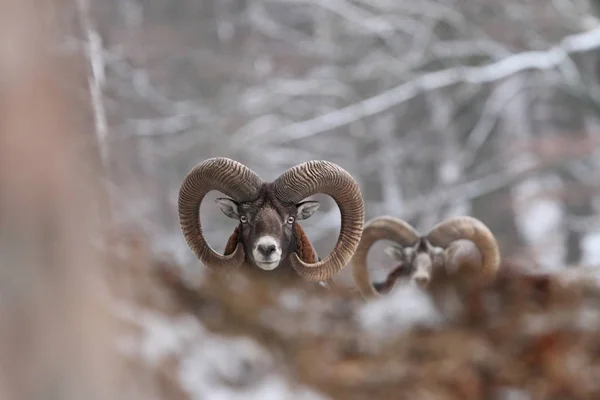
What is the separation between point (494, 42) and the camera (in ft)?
8.66

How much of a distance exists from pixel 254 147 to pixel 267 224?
996 millimetres

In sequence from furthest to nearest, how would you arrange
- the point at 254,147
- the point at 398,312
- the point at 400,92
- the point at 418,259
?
the point at 400,92, the point at 254,147, the point at 398,312, the point at 418,259

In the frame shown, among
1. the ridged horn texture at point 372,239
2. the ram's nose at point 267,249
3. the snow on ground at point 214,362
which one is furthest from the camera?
the snow on ground at point 214,362

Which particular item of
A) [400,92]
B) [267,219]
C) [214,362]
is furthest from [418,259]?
[400,92]

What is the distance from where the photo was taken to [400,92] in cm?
254

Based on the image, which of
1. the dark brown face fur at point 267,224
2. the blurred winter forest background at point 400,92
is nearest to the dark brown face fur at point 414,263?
the dark brown face fur at point 267,224

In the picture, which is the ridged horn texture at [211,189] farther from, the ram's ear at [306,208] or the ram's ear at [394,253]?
the ram's ear at [394,253]

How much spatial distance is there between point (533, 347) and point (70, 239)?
5.06 ft

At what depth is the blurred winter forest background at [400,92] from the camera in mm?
1997

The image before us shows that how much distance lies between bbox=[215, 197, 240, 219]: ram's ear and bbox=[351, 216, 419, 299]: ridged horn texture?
0.64 feet

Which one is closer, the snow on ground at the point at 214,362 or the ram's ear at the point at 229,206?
the ram's ear at the point at 229,206

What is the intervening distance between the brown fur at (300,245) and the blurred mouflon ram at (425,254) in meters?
0.10

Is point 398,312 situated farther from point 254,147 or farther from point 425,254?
point 254,147

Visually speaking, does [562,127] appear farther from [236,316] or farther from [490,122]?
[236,316]
